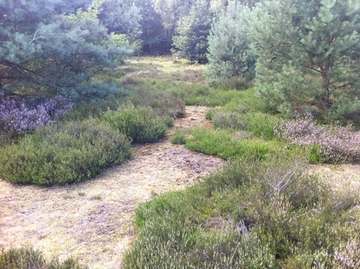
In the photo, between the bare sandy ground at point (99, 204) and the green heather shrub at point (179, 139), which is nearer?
the bare sandy ground at point (99, 204)

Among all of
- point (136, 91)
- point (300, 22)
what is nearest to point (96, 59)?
point (136, 91)

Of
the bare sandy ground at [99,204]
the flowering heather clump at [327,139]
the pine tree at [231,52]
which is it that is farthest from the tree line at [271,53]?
the pine tree at [231,52]

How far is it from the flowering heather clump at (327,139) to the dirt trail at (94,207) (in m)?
1.64

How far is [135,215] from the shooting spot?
414 centimetres

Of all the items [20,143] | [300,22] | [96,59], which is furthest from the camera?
[96,59]

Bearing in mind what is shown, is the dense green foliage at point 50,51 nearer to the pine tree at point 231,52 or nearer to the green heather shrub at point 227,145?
the green heather shrub at point 227,145

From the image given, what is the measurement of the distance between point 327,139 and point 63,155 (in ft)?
14.9

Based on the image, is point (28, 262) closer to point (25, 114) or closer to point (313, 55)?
point (25, 114)

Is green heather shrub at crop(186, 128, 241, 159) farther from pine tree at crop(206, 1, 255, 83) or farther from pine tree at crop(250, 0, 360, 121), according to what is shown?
pine tree at crop(206, 1, 255, 83)

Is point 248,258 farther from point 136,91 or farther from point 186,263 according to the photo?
point 136,91

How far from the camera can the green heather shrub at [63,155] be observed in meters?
5.21

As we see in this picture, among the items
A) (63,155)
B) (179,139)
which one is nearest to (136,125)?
(179,139)

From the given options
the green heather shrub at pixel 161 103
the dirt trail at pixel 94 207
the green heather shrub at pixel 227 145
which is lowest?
the dirt trail at pixel 94 207

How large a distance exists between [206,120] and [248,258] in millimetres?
6077
